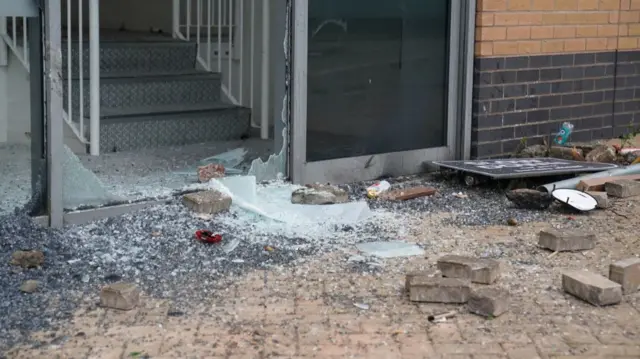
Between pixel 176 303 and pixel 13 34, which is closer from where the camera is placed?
pixel 176 303

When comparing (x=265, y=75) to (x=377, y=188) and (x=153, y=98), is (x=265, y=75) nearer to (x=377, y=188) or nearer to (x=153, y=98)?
(x=153, y=98)

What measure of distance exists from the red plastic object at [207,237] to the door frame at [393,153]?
132 centimetres

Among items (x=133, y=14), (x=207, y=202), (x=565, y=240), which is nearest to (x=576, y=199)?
(x=565, y=240)

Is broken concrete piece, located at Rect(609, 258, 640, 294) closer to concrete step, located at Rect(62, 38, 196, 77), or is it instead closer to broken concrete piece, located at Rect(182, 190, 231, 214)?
broken concrete piece, located at Rect(182, 190, 231, 214)

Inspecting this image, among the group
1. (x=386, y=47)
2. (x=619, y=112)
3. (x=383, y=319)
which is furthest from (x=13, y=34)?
(x=619, y=112)

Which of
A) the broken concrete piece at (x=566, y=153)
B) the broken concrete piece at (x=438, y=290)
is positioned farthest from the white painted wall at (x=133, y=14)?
the broken concrete piece at (x=438, y=290)

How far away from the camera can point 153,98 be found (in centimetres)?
807

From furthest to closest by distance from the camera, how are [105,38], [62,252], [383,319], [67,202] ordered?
A: [105,38], [67,202], [62,252], [383,319]

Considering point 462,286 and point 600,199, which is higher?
point 600,199

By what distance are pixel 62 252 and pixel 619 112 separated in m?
5.65

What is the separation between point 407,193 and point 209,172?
134 cm

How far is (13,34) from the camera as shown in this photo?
7598mm

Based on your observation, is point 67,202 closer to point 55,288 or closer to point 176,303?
point 55,288

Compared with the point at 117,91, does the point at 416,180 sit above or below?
below
